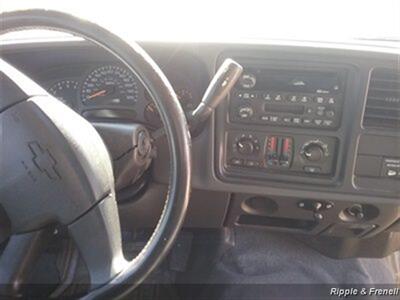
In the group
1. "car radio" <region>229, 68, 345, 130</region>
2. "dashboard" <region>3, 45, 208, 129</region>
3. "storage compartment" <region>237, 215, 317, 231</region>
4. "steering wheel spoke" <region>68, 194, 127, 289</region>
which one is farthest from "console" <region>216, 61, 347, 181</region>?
"steering wheel spoke" <region>68, 194, 127, 289</region>

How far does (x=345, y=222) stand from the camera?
5.37 ft

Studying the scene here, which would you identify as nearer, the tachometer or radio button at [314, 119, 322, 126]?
radio button at [314, 119, 322, 126]

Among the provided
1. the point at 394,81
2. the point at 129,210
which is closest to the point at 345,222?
the point at 394,81

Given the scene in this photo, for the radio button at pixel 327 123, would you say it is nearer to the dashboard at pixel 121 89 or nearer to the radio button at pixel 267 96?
the radio button at pixel 267 96

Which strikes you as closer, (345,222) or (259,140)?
(259,140)

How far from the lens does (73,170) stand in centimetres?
98

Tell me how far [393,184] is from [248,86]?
47 cm

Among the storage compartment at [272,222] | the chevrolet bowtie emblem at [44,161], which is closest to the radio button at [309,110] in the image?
the storage compartment at [272,222]

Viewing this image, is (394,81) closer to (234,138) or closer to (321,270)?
(234,138)

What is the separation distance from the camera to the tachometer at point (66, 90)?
1546 millimetres

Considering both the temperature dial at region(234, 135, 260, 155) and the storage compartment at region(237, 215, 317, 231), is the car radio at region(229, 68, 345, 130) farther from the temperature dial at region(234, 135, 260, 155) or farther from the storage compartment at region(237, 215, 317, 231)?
the storage compartment at region(237, 215, 317, 231)

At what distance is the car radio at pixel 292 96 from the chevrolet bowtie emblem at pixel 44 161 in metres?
0.61

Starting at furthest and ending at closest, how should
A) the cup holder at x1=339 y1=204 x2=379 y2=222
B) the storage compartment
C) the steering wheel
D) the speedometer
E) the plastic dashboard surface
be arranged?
the storage compartment
the cup holder at x1=339 y1=204 x2=379 y2=222
the speedometer
the plastic dashboard surface
the steering wheel

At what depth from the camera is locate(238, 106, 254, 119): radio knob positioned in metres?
1.45
